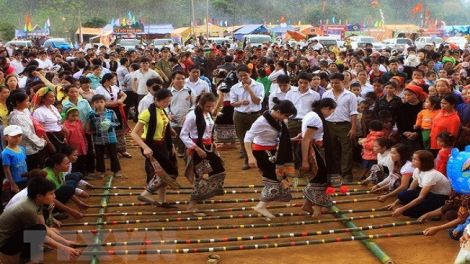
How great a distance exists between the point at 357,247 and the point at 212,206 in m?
2.09

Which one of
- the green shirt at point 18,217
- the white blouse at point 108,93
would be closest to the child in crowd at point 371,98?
the white blouse at point 108,93

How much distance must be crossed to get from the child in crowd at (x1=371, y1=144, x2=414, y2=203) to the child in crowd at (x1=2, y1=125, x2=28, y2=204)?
14.1ft

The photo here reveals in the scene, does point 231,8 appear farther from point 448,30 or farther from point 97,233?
point 97,233

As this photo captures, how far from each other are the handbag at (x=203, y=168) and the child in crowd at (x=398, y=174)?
88.3 inches

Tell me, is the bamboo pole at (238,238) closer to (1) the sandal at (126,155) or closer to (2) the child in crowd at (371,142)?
(2) the child in crowd at (371,142)

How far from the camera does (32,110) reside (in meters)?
8.39

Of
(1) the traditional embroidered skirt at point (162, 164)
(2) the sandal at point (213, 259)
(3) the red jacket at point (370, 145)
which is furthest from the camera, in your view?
(3) the red jacket at point (370, 145)

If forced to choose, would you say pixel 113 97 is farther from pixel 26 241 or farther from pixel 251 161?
pixel 26 241

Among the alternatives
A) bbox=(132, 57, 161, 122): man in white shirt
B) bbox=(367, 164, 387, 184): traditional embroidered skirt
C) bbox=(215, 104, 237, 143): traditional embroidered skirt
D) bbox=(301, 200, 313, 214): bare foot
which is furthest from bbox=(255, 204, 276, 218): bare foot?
bbox=(132, 57, 161, 122): man in white shirt

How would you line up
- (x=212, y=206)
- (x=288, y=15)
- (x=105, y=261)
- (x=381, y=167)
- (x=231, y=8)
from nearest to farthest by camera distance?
(x=105, y=261), (x=212, y=206), (x=381, y=167), (x=231, y=8), (x=288, y=15)

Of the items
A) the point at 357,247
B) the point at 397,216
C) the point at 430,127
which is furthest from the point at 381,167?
the point at 357,247

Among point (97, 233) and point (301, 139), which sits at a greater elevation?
point (301, 139)

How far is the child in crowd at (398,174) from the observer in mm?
7496

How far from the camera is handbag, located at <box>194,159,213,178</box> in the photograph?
23.1 ft
